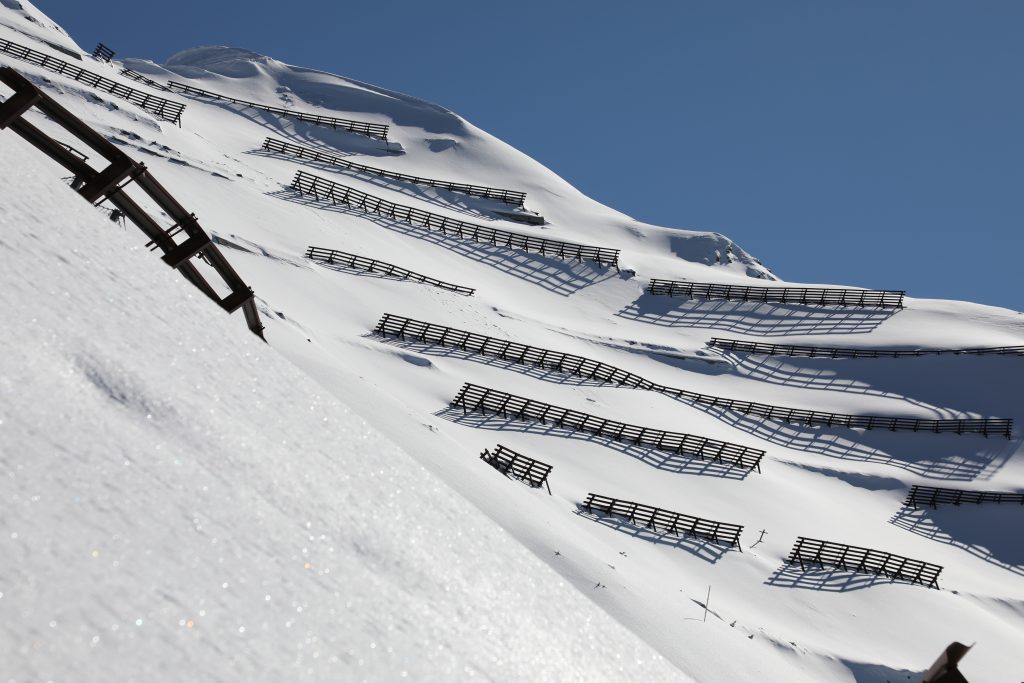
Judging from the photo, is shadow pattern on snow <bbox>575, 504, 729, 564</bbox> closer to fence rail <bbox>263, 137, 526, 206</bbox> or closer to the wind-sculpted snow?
the wind-sculpted snow

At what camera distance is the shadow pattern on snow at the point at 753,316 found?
193 feet

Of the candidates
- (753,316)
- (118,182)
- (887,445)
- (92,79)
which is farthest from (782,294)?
(118,182)

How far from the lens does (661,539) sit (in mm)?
31250

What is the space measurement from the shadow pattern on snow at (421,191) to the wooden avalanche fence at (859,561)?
128 ft

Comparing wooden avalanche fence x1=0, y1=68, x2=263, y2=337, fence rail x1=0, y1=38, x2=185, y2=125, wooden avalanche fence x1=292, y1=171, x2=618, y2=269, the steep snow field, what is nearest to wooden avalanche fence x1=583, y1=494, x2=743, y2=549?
the steep snow field

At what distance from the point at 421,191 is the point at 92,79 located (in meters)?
21.5

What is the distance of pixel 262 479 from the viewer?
404 cm

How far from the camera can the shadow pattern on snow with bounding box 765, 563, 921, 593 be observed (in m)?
31.8

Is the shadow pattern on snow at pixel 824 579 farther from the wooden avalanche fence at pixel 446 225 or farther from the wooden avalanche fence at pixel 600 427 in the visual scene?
the wooden avalanche fence at pixel 446 225

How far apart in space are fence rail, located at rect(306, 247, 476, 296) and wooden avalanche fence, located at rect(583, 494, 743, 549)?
20844mm

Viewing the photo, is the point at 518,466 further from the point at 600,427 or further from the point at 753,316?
the point at 753,316

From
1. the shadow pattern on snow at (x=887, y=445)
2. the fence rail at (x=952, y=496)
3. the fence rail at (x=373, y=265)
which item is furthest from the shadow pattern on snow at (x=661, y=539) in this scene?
the fence rail at (x=373, y=265)

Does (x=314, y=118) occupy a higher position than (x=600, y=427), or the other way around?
(x=314, y=118)

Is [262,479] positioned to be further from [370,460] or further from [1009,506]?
[1009,506]
